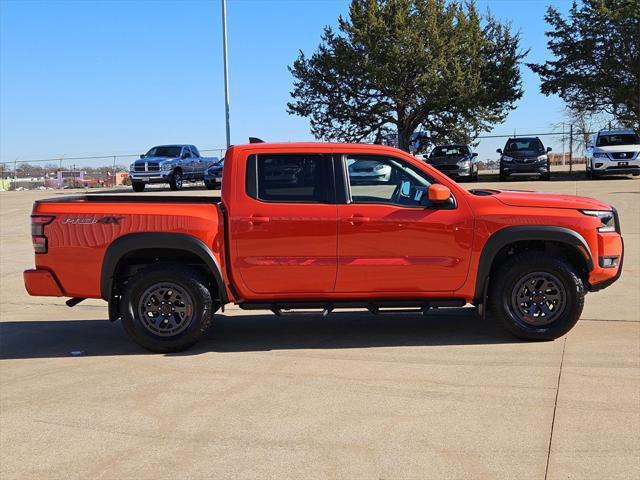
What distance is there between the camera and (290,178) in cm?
609

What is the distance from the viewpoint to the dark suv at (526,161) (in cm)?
2564

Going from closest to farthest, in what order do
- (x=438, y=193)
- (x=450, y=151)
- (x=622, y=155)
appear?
(x=438, y=193)
(x=622, y=155)
(x=450, y=151)

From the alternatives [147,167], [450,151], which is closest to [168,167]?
[147,167]

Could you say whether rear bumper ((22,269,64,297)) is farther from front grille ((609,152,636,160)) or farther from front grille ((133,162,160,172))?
front grille ((609,152,636,160))

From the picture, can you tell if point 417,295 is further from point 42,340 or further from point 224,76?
point 224,76

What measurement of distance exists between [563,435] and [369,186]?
2853 mm

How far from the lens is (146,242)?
5.86 meters

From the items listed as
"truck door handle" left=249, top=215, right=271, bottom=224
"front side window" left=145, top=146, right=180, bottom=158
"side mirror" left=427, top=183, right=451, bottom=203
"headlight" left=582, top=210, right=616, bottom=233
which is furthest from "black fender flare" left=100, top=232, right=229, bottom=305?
"front side window" left=145, top=146, right=180, bottom=158

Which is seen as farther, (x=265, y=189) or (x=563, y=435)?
(x=265, y=189)

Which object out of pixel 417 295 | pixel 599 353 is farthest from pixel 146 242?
pixel 599 353

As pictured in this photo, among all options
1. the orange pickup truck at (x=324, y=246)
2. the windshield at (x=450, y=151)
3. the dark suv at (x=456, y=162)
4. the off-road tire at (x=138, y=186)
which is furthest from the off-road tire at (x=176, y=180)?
the orange pickup truck at (x=324, y=246)

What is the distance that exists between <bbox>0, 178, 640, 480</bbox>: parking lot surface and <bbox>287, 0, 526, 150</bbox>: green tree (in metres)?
28.9

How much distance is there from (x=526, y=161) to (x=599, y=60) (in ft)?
35.6

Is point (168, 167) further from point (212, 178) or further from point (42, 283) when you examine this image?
point (42, 283)
